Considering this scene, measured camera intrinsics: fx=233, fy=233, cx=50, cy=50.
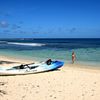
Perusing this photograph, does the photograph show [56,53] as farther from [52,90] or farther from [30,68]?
[52,90]

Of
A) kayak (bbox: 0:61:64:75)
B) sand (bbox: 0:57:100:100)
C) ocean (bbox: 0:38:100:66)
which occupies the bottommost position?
ocean (bbox: 0:38:100:66)

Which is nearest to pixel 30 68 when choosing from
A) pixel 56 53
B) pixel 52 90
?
pixel 52 90

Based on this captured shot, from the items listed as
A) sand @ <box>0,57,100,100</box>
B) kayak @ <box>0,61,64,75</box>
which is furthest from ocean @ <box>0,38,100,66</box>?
sand @ <box>0,57,100,100</box>

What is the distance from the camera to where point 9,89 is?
440 inches

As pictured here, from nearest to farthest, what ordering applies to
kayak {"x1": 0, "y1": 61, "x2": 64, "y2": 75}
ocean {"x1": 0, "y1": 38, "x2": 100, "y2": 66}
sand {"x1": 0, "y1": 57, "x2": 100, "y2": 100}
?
sand {"x1": 0, "y1": 57, "x2": 100, "y2": 100}, kayak {"x1": 0, "y1": 61, "x2": 64, "y2": 75}, ocean {"x1": 0, "y1": 38, "x2": 100, "y2": 66}

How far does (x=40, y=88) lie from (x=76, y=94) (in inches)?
76.9

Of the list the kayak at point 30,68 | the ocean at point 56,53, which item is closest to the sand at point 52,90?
the kayak at point 30,68

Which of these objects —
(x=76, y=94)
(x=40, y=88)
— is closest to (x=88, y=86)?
(x=76, y=94)

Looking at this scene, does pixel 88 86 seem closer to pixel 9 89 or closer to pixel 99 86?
pixel 99 86

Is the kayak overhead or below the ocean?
overhead

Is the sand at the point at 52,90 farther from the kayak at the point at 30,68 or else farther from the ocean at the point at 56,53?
the ocean at the point at 56,53

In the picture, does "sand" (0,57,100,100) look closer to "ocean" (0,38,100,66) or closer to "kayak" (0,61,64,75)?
"kayak" (0,61,64,75)

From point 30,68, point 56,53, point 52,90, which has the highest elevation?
point 30,68

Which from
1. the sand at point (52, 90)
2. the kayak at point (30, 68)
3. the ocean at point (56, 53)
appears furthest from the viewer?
the ocean at point (56, 53)
